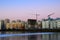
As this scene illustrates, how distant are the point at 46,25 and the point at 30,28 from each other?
406 inches

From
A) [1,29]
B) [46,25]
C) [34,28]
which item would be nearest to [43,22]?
[46,25]

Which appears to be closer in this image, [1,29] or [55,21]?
[1,29]

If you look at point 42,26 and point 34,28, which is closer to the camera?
point 34,28

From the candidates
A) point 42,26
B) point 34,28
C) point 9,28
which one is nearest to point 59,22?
point 42,26

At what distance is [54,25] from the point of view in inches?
4835

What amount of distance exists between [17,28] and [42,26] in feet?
47.6

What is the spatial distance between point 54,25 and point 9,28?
26.2 meters

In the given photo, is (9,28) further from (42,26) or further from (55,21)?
(55,21)

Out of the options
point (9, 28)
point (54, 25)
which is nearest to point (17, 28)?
point (9, 28)

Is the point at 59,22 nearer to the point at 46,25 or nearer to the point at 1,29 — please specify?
the point at 46,25

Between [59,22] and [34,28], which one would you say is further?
[59,22]

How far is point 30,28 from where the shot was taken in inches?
4751

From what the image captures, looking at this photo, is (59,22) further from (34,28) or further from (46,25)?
(34,28)

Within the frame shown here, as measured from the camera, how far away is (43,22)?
130m
